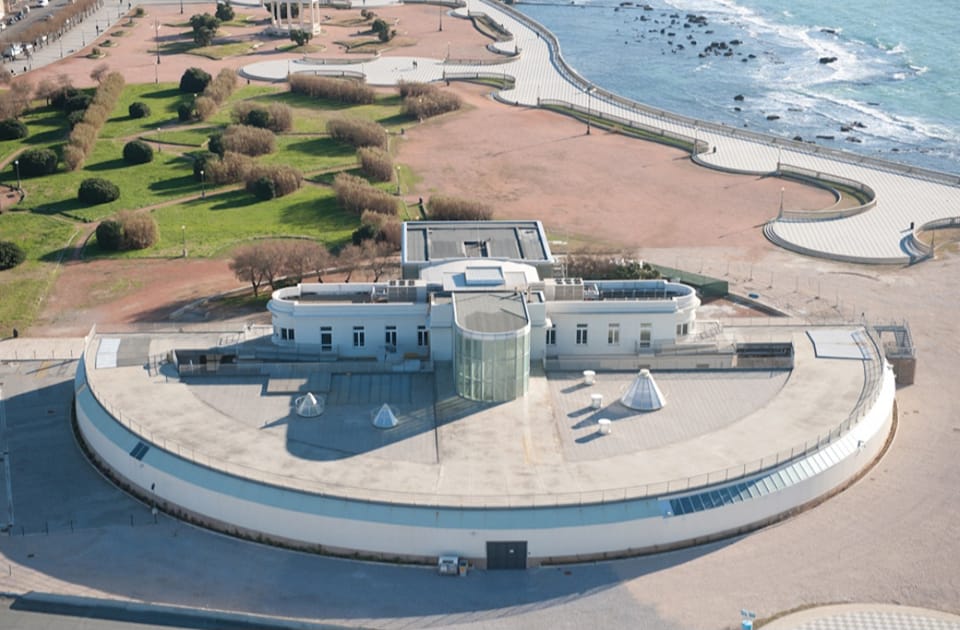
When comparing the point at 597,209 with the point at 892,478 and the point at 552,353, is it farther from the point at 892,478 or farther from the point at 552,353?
the point at 892,478

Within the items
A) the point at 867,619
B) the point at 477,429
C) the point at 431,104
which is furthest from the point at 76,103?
the point at 867,619

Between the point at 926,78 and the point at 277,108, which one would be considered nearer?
the point at 277,108

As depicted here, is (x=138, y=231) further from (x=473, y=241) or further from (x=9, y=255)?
(x=473, y=241)

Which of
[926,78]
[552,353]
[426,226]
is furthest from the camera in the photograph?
[926,78]

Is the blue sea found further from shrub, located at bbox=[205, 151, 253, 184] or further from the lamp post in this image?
shrub, located at bbox=[205, 151, 253, 184]

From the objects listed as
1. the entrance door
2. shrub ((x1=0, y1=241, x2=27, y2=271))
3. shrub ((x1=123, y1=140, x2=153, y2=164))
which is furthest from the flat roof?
shrub ((x1=123, y1=140, x2=153, y2=164))

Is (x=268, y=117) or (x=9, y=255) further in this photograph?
(x=268, y=117)

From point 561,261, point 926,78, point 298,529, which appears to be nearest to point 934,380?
point 561,261

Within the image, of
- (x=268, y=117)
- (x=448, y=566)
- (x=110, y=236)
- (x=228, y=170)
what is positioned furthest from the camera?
(x=268, y=117)
